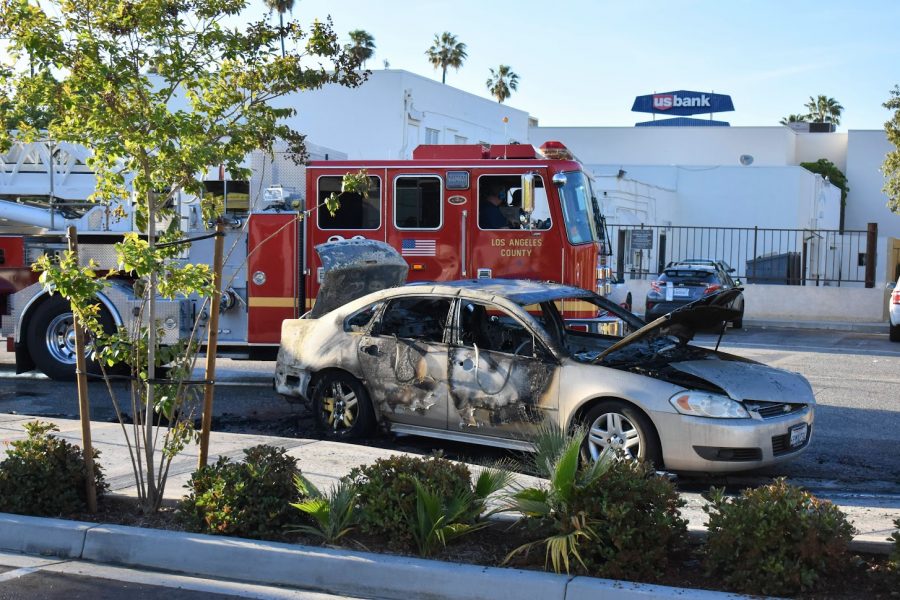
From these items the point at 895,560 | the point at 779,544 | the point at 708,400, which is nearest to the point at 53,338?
the point at 708,400

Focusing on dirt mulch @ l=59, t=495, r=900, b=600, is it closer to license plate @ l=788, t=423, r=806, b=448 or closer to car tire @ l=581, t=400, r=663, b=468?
car tire @ l=581, t=400, r=663, b=468

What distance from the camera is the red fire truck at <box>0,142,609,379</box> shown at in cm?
1238

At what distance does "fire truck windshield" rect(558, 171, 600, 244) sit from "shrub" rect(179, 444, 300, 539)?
6.55 metres

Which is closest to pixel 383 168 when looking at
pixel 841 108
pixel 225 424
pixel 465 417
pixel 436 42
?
pixel 225 424

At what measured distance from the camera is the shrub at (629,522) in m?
5.36

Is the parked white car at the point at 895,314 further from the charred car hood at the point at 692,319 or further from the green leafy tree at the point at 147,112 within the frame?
the green leafy tree at the point at 147,112

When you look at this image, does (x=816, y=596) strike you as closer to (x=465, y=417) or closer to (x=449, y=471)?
(x=449, y=471)

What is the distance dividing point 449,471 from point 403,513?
376mm

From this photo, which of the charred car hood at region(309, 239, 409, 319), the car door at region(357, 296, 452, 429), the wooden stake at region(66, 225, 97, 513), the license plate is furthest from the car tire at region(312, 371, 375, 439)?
the license plate

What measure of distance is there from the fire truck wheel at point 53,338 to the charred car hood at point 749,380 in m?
7.51

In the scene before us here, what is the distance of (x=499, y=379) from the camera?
27.6 ft

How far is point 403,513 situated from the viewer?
5.91 metres

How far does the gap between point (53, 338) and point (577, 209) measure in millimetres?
6556

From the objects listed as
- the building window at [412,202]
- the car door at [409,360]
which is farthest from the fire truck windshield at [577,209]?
the car door at [409,360]
